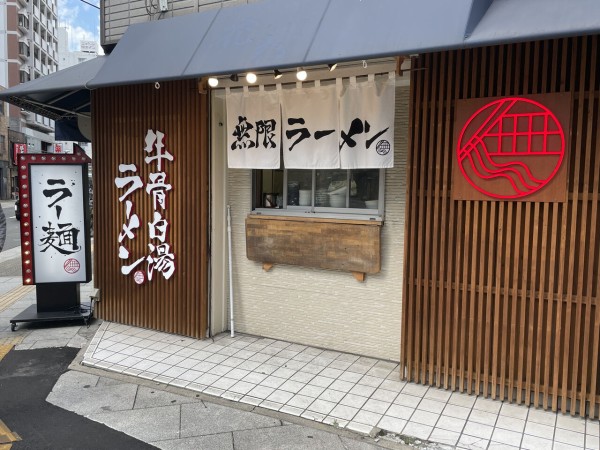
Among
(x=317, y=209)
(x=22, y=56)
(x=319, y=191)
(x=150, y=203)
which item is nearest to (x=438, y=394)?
(x=317, y=209)

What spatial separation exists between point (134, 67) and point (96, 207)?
105 inches

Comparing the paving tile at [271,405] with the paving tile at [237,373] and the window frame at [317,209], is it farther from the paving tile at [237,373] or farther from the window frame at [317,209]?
the window frame at [317,209]

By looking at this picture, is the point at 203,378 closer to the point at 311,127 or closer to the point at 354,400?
the point at 354,400

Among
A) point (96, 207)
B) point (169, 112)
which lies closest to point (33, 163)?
point (96, 207)

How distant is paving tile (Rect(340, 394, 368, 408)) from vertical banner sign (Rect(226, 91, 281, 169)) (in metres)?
3.10

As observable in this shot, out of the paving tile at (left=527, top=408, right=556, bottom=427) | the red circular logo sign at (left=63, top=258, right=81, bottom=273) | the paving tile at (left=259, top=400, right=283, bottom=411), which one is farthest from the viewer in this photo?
the red circular logo sign at (left=63, top=258, right=81, bottom=273)

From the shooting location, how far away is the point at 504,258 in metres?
4.94

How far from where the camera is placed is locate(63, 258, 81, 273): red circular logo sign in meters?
7.85

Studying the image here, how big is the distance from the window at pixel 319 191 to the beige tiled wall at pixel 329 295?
22cm

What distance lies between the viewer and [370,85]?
5754 mm

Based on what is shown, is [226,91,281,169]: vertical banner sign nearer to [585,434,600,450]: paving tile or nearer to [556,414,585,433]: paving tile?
[556,414,585,433]: paving tile

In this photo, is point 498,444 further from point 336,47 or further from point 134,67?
point 134,67

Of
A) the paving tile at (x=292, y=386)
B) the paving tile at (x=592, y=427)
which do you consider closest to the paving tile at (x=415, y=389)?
the paving tile at (x=292, y=386)

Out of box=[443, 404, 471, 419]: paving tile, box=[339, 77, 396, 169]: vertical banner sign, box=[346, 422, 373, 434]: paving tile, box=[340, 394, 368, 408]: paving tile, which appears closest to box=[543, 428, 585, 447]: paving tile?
box=[443, 404, 471, 419]: paving tile
